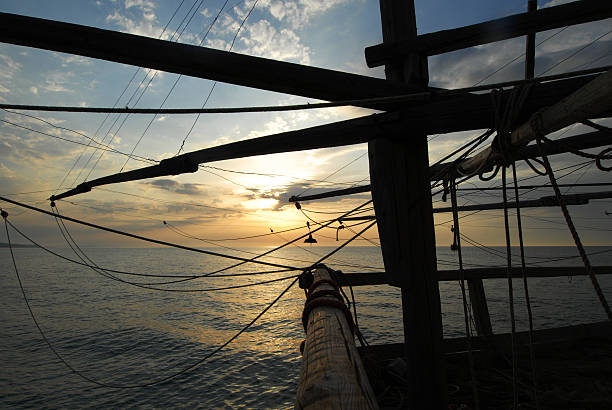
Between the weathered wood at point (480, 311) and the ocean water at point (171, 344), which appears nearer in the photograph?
the weathered wood at point (480, 311)

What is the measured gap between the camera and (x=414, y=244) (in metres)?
3.40

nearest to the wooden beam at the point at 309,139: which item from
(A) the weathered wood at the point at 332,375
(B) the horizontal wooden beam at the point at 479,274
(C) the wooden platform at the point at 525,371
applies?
(A) the weathered wood at the point at 332,375

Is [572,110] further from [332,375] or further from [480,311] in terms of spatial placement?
[480,311]

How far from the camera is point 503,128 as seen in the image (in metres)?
2.82

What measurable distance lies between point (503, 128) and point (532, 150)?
121 inches

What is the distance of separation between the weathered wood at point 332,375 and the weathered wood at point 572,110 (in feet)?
7.36

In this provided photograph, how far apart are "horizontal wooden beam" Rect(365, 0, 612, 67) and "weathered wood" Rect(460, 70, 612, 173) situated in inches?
46.3

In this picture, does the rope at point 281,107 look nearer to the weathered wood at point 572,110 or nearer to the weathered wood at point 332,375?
the weathered wood at point 572,110

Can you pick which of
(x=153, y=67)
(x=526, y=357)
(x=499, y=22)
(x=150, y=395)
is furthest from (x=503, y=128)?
(x=150, y=395)

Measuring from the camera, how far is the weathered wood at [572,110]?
6.42ft

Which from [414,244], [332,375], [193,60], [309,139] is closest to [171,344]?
[309,139]

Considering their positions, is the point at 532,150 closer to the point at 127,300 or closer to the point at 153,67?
the point at 153,67

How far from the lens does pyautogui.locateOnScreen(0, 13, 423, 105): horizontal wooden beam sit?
2.73 m

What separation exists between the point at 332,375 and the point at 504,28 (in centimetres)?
376
